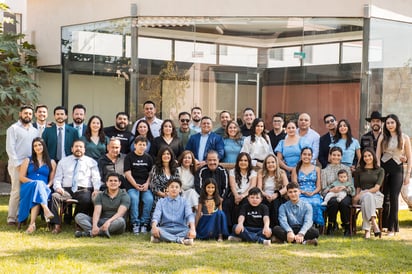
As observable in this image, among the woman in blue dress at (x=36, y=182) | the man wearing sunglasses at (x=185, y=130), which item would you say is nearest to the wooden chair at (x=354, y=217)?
the man wearing sunglasses at (x=185, y=130)

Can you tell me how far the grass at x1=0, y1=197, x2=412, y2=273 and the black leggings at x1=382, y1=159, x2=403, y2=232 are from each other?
2.75 feet

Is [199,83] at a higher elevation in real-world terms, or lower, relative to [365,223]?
higher

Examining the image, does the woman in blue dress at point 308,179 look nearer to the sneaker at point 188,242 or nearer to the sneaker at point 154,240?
the sneaker at point 188,242

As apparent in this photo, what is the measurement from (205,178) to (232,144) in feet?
2.60

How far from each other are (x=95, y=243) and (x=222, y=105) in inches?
176

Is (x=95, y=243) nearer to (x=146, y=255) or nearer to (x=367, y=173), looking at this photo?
(x=146, y=255)

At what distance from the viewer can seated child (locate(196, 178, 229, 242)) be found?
827cm

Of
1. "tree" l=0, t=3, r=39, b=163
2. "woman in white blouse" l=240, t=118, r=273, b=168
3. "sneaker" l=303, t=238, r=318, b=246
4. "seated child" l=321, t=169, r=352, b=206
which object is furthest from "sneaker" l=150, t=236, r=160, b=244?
"tree" l=0, t=3, r=39, b=163

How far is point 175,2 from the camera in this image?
38.0ft

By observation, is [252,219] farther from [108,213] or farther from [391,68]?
[391,68]

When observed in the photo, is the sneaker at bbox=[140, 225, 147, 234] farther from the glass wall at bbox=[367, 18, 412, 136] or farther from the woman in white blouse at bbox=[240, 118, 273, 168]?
the glass wall at bbox=[367, 18, 412, 136]

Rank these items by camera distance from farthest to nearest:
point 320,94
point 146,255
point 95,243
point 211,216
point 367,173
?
point 320,94 < point 367,173 < point 211,216 < point 95,243 < point 146,255

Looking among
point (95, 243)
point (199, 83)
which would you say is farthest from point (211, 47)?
point (95, 243)

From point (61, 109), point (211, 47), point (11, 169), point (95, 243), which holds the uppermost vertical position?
point (211, 47)
